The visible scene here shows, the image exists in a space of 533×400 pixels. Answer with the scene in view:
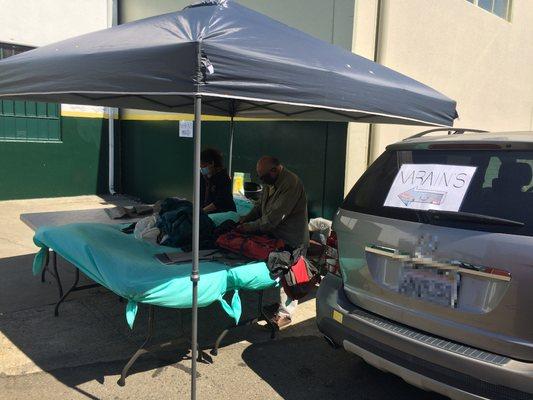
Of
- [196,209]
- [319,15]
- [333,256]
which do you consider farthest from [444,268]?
[319,15]

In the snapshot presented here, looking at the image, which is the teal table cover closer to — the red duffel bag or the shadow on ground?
the red duffel bag

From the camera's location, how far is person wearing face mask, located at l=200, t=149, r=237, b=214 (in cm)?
563

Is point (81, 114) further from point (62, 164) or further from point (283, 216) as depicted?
point (283, 216)

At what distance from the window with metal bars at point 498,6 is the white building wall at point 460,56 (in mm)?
108

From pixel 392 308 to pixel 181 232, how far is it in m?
2.21

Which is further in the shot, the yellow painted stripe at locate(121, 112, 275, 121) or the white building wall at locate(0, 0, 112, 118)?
the white building wall at locate(0, 0, 112, 118)

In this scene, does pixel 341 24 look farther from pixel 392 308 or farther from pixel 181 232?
pixel 392 308

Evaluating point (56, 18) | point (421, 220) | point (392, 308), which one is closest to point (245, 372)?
point (392, 308)

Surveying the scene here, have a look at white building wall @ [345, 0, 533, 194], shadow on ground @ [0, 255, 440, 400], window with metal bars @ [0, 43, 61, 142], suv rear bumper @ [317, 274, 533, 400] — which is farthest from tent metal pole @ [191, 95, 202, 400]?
window with metal bars @ [0, 43, 61, 142]

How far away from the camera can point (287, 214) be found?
4293mm

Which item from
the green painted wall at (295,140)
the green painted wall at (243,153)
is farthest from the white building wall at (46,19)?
the green painted wall at (243,153)

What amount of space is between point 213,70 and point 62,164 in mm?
9008

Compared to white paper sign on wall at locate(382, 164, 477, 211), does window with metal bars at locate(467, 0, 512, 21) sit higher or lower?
higher

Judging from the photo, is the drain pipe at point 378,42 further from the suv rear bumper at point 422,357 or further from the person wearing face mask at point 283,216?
the suv rear bumper at point 422,357
